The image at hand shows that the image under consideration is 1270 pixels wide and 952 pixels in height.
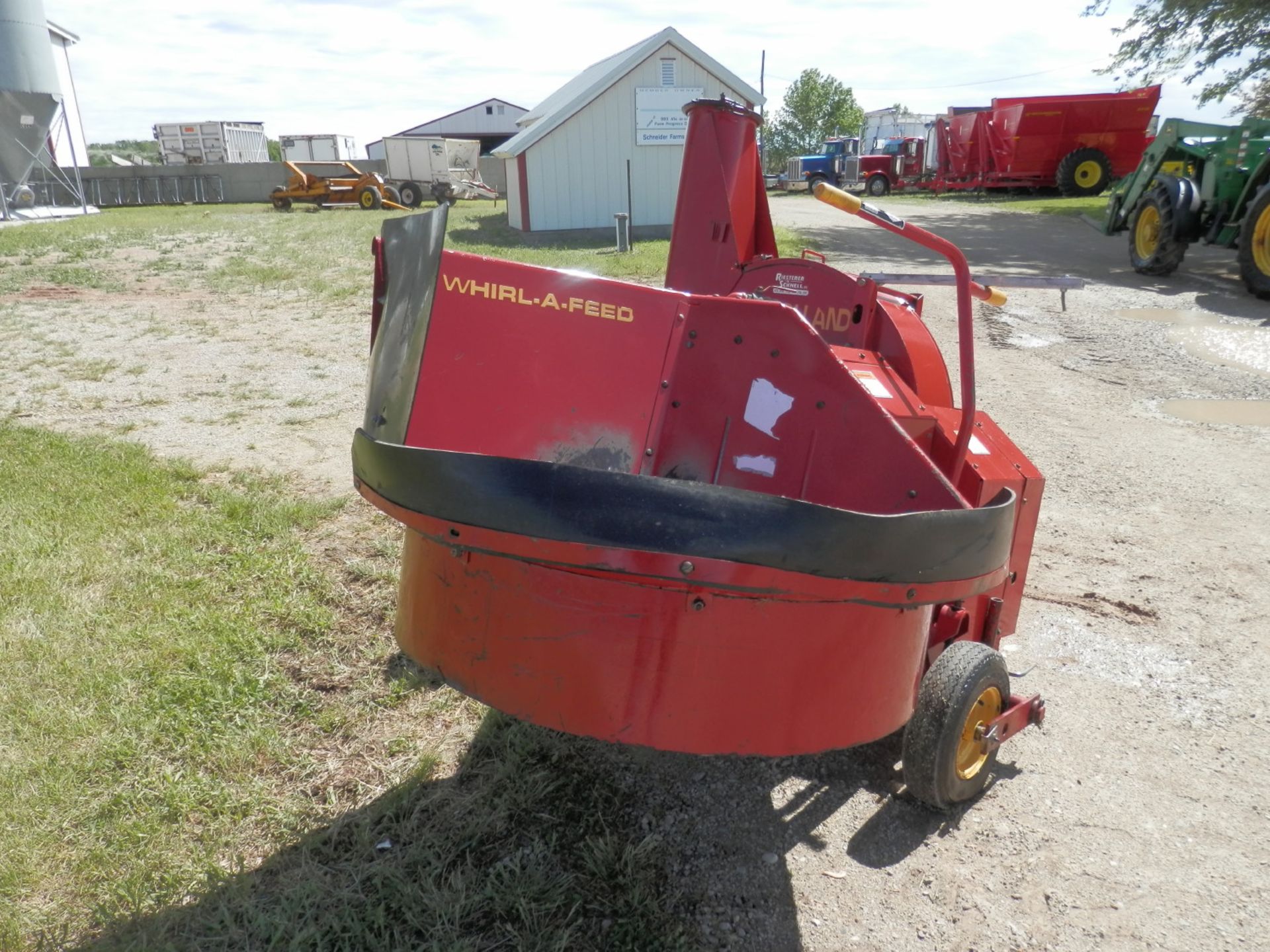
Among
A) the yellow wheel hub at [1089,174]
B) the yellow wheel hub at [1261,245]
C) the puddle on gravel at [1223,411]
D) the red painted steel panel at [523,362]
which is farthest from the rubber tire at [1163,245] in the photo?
the yellow wheel hub at [1089,174]

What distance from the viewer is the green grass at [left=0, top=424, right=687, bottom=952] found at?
2.18m

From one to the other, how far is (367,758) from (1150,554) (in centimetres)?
362

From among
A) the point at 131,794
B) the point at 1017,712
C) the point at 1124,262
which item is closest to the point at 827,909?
the point at 1017,712

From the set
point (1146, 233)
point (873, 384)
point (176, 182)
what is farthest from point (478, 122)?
point (873, 384)

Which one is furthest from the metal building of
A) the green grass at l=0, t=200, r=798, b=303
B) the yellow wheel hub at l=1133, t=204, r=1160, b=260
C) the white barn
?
the yellow wheel hub at l=1133, t=204, r=1160, b=260

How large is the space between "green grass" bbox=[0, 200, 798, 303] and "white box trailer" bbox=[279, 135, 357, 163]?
18.1m

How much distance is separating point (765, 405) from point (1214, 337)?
328 inches

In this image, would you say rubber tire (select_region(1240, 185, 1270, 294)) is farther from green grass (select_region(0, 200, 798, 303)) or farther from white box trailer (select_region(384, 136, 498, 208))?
white box trailer (select_region(384, 136, 498, 208))

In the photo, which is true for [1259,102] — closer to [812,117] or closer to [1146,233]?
[1146,233]

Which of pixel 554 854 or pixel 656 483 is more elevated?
pixel 656 483

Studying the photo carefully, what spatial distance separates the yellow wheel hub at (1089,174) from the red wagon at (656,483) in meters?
26.1

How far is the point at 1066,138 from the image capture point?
79.4 ft

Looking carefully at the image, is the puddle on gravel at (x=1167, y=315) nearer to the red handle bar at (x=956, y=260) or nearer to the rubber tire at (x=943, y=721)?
the rubber tire at (x=943, y=721)

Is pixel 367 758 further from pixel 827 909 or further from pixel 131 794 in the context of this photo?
pixel 827 909
